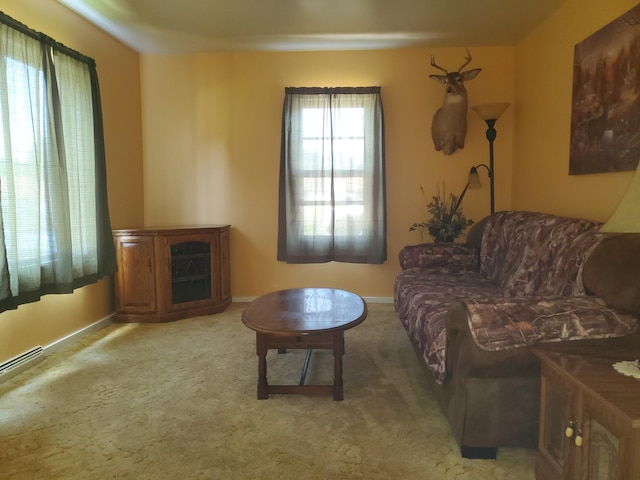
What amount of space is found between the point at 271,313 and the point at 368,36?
2.72 meters

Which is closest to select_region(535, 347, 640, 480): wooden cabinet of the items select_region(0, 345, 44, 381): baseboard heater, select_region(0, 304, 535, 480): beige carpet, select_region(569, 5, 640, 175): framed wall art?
select_region(0, 304, 535, 480): beige carpet

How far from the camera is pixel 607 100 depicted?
2.45m

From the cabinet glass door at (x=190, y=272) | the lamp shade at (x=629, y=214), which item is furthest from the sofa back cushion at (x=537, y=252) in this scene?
the cabinet glass door at (x=190, y=272)

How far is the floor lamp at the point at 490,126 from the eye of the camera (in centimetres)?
359

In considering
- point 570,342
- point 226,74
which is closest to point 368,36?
point 226,74

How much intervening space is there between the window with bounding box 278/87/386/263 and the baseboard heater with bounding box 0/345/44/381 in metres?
2.17

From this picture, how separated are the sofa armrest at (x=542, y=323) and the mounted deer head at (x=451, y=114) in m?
2.62

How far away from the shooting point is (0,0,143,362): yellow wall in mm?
2645

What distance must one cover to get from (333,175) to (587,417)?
10.2ft

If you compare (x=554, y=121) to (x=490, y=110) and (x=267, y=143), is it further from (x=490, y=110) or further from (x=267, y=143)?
(x=267, y=143)

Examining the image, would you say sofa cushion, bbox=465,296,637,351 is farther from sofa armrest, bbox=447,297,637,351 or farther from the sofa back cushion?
the sofa back cushion

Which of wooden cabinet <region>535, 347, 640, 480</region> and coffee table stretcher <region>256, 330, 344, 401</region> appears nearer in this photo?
wooden cabinet <region>535, 347, 640, 480</region>

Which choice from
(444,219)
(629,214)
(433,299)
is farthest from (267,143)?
(629,214)

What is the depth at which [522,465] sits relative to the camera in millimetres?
1653
